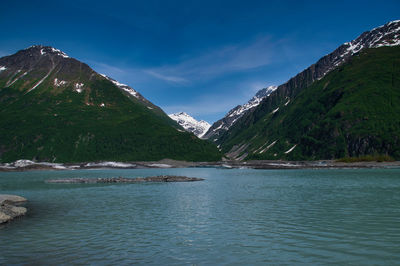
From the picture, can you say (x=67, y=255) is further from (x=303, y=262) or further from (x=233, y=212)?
(x=233, y=212)

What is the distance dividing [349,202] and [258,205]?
43.1 ft

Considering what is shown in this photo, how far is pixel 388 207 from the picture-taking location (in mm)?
40500

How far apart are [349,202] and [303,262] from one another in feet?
97.8

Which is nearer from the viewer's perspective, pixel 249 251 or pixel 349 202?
pixel 249 251

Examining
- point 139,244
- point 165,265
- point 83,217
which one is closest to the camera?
point 165,265

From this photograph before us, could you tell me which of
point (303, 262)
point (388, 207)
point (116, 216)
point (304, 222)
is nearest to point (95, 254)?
point (303, 262)

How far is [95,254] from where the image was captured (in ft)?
74.5

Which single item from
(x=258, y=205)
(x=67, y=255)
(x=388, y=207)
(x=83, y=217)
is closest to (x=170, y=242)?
(x=67, y=255)

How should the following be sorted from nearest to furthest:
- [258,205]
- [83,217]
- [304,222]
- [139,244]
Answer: [139,244]
[304,222]
[83,217]
[258,205]

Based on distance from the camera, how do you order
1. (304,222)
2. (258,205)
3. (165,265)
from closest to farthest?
(165,265), (304,222), (258,205)

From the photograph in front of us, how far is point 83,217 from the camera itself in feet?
126

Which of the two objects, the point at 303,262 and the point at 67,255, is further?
the point at 67,255

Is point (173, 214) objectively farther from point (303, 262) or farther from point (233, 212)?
point (303, 262)

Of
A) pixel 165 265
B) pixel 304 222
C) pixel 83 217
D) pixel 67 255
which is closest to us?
pixel 165 265
